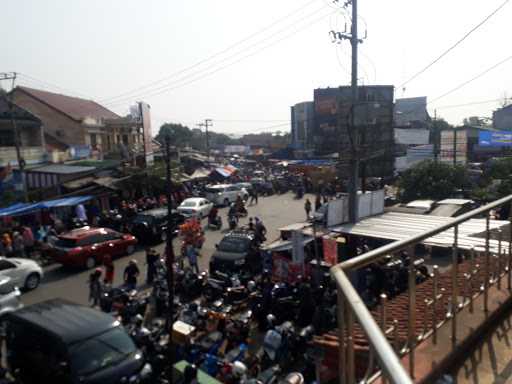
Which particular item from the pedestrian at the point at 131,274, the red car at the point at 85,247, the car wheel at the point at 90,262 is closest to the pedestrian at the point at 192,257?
the pedestrian at the point at 131,274

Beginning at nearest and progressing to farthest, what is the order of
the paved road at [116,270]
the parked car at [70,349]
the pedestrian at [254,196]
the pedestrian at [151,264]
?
the parked car at [70,349], the paved road at [116,270], the pedestrian at [151,264], the pedestrian at [254,196]

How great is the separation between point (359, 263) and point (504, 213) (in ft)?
14.4

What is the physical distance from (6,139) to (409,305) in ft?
97.9

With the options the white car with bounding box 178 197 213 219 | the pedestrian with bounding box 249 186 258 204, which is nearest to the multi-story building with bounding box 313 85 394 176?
the pedestrian with bounding box 249 186 258 204

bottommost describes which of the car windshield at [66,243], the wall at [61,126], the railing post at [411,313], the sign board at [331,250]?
the car windshield at [66,243]

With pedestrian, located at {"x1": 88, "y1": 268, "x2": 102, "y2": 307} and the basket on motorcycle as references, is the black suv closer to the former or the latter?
pedestrian, located at {"x1": 88, "y1": 268, "x2": 102, "y2": 307}

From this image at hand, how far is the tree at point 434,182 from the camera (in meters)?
23.6

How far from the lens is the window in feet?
89.0

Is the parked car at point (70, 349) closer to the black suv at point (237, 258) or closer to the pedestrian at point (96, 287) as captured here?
the pedestrian at point (96, 287)

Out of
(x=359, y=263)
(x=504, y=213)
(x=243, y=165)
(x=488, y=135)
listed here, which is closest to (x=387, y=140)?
(x=488, y=135)

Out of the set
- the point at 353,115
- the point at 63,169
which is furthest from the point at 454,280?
the point at 63,169

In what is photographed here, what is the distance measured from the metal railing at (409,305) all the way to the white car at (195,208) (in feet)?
68.8

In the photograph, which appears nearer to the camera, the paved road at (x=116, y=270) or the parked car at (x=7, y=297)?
the parked car at (x=7, y=297)

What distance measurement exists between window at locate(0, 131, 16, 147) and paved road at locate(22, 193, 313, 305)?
45.0 feet
